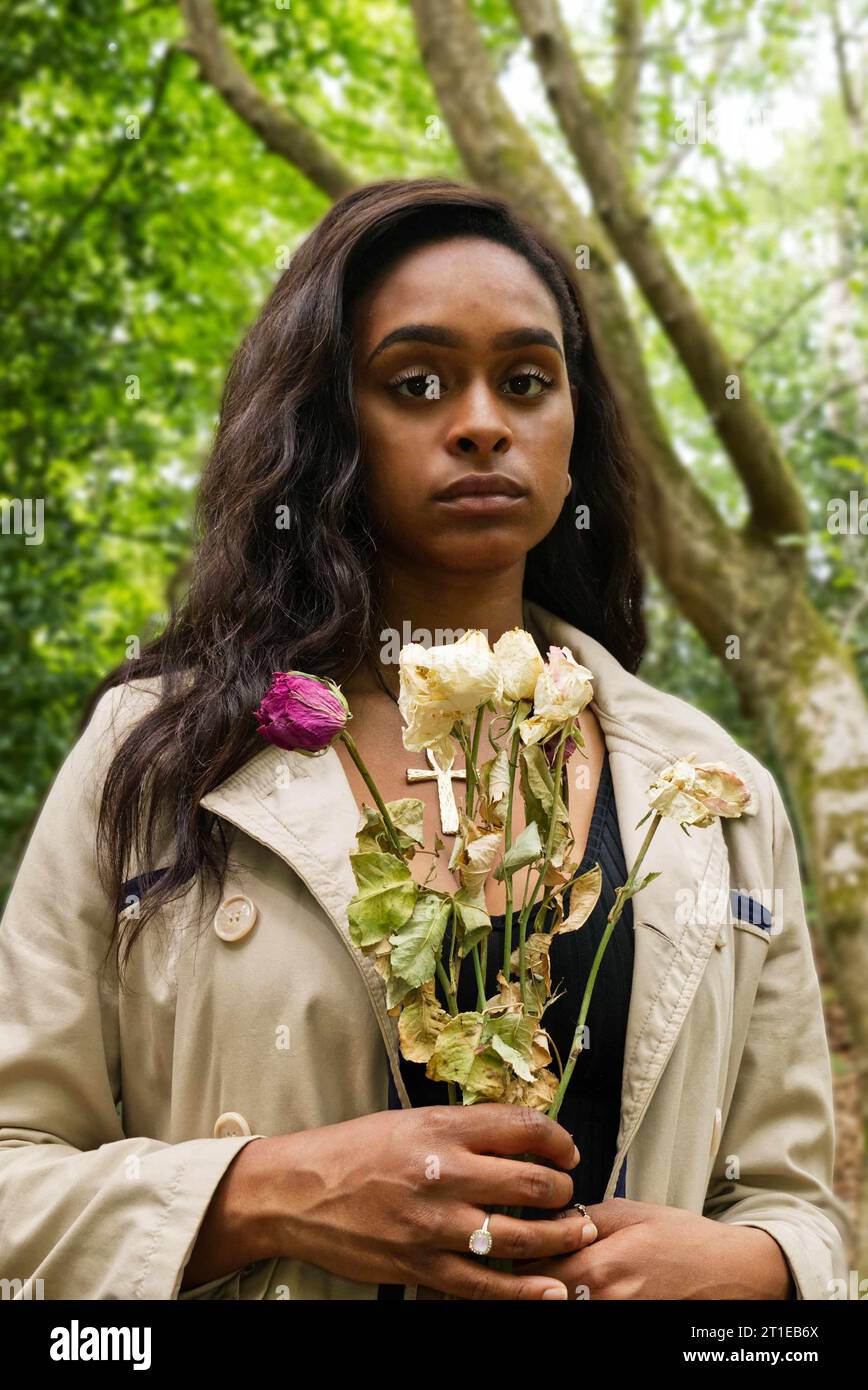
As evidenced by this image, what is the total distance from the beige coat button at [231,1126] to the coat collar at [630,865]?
0.20 meters

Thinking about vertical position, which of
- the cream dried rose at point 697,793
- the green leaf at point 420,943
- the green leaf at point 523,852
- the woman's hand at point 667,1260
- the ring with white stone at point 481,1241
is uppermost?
the cream dried rose at point 697,793

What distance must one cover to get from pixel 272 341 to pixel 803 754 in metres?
3.54

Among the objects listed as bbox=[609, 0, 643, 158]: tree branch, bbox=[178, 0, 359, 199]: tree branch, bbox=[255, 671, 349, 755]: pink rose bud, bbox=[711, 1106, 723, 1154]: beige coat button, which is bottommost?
bbox=[711, 1106, 723, 1154]: beige coat button

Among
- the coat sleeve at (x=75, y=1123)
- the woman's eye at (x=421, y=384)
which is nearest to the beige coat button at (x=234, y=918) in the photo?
the coat sleeve at (x=75, y=1123)

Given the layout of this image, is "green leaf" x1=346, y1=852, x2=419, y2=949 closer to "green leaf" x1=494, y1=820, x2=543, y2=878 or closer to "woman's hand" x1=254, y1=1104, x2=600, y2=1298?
"green leaf" x1=494, y1=820, x2=543, y2=878

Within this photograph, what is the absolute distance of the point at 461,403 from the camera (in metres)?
1.96

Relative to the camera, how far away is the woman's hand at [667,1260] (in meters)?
1.60

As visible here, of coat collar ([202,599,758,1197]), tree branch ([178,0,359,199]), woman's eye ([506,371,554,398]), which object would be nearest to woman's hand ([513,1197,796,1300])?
coat collar ([202,599,758,1197])

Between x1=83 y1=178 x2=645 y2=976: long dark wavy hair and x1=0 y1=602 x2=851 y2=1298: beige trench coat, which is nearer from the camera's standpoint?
x1=0 y1=602 x2=851 y2=1298: beige trench coat

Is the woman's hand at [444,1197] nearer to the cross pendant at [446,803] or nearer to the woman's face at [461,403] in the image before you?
the cross pendant at [446,803]

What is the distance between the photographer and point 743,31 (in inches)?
381

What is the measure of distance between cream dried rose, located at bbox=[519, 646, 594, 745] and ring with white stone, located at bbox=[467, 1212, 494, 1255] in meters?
0.51

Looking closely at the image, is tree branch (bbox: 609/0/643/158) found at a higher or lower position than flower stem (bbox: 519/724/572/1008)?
higher

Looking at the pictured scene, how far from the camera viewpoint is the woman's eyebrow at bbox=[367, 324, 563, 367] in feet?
6.46
